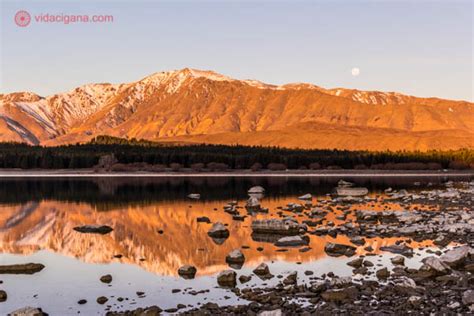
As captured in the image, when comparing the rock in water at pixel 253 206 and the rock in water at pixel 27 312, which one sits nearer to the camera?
the rock in water at pixel 27 312

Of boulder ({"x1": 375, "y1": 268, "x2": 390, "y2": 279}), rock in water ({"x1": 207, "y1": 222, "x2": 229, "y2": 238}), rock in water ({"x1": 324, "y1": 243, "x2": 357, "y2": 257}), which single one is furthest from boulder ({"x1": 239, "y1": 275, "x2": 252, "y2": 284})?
rock in water ({"x1": 207, "y1": 222, "x2": 229, "y2": 238})

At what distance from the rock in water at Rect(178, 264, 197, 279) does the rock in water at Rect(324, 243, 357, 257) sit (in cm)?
745

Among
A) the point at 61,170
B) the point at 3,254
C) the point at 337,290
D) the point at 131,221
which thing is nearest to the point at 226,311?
the point at 337,290

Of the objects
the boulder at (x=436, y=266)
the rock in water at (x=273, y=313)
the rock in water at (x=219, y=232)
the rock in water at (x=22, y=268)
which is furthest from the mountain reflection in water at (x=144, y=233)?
the rock in water at (x=273, y=313)

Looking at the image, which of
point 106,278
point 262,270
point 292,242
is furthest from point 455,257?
point 106,278

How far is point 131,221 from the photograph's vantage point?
4309cm

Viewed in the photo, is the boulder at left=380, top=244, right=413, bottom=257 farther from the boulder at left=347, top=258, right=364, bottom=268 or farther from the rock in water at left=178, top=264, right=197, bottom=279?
the rock in water at left=178, top=264, right=197, bottom=279

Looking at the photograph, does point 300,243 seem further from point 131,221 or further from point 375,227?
point 131,221

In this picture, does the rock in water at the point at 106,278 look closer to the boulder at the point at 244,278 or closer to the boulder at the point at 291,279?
the boulder at the point at 244,278

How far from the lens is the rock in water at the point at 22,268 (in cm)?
2478

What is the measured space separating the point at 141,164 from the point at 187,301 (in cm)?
13082

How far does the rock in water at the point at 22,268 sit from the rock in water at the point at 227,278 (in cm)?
950

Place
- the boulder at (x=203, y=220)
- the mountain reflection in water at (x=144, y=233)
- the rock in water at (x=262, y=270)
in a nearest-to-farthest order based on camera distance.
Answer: the rock in water at (x=262, y=270), the mountain reflection in water at (x=144, y=233), the boulder at (x=203, y=220)

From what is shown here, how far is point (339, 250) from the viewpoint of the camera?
27562 millimetres
